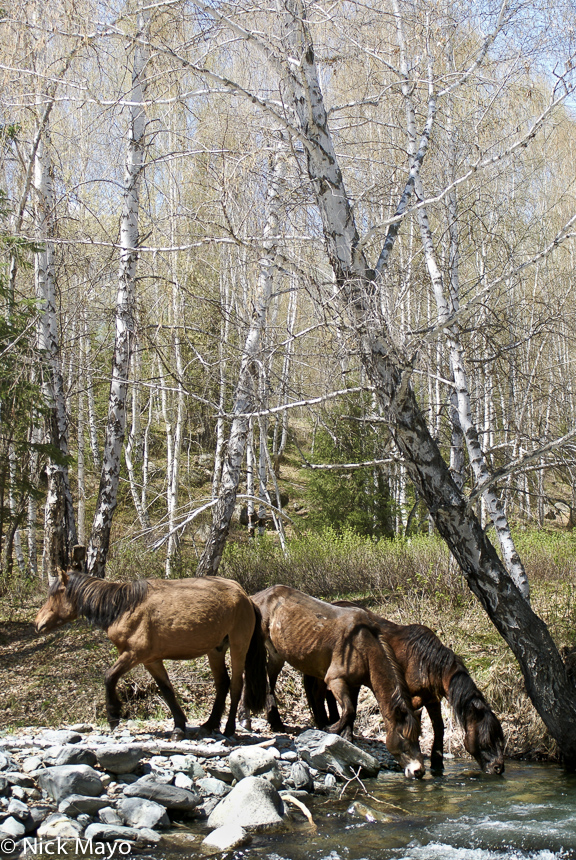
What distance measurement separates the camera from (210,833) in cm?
437

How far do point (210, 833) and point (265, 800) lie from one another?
1.46 feet

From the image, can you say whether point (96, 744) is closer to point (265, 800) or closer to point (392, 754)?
point (265, 800)

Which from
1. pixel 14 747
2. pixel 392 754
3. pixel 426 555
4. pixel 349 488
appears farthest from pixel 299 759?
pixel 349 488

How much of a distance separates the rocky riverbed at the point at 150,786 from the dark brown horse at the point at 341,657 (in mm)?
348

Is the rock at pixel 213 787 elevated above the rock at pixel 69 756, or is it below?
below

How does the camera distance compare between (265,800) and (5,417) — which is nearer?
(265,800)

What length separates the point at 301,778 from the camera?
5.32 metres

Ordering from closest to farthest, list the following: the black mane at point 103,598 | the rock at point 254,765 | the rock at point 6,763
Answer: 1. the rock at point 6,763
2. the rock at point 254,765
3. the black mane at point 103,598

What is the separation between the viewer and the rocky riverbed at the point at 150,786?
13.6 feet

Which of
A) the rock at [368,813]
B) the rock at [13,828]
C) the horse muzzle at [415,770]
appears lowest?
the horse muzzle at [415,770]

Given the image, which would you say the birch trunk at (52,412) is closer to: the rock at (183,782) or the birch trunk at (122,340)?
the birch trunk at (122,340)

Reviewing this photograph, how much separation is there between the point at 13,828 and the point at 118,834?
0.58 meters

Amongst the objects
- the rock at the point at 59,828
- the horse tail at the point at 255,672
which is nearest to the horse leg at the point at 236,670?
the horse tail at the point at 255,672

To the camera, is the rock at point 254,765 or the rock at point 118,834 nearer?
the rock at point 118,834
